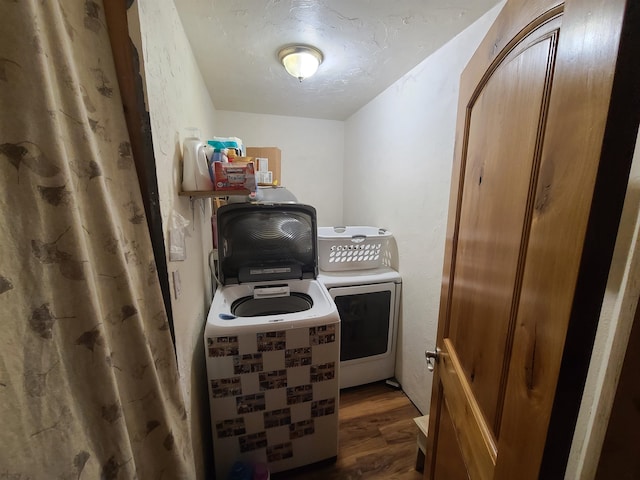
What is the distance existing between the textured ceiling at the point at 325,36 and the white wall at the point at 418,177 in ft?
0.34

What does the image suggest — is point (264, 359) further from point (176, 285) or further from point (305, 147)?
point (305, 147)

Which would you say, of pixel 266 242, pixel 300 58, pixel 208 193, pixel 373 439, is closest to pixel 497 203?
pixel 208 193

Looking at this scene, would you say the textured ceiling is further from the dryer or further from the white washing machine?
the dryer

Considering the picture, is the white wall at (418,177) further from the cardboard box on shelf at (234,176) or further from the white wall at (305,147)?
the cardboard box on shelf at (234,176)

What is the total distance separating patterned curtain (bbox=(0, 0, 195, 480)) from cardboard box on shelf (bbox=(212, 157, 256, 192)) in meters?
0.43

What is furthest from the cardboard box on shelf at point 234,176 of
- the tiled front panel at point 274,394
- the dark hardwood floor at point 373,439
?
the dark hardwood floor at point 373,439

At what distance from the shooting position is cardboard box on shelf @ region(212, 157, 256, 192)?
1.05 meters

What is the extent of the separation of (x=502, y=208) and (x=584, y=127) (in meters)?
0.25

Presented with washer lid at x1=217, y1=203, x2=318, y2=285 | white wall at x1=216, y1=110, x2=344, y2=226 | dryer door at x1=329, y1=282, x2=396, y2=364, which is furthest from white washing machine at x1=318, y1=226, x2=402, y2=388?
white wall at x1=216, y1=110, x2=344, y2=226

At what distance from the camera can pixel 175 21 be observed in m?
1.08

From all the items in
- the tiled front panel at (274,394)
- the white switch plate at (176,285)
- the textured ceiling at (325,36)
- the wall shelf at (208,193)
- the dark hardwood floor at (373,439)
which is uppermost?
the textured ceiling at (325,36)

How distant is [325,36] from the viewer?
1.30 m

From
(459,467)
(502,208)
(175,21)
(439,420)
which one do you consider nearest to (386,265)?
(439,420)

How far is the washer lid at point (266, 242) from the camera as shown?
1.50 m
